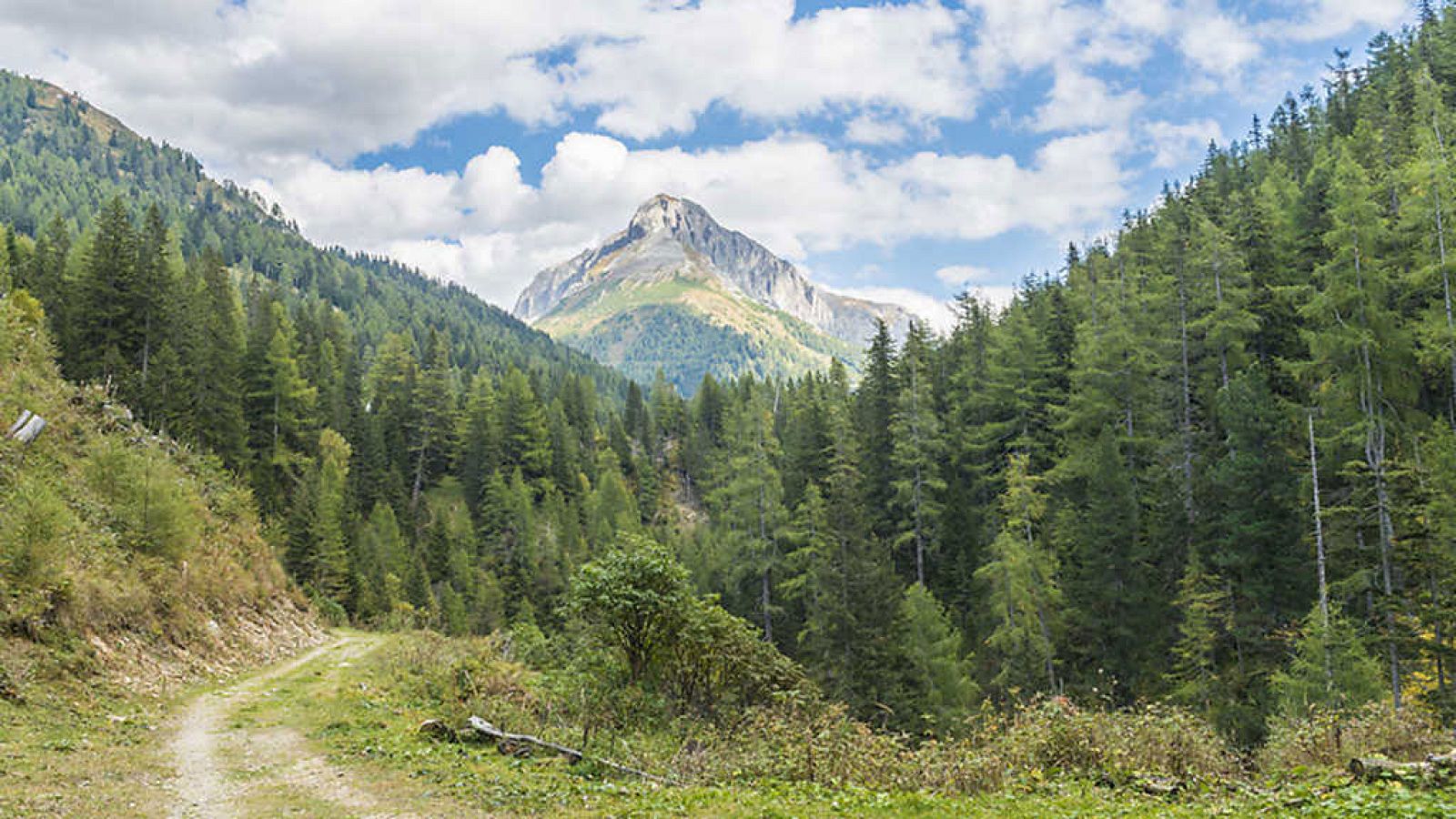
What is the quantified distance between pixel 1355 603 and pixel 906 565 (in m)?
22.6

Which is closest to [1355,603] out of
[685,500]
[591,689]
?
[591,689]

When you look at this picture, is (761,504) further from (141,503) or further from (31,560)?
(31,560)

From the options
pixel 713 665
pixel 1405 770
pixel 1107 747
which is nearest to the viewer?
pixel 1405 770

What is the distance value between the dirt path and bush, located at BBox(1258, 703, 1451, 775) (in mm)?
13779

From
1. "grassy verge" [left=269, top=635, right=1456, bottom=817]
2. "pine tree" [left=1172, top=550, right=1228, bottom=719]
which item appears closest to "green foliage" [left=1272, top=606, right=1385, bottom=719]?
"pine tree" [left=1172, top=550, right=1228, bottom=719]

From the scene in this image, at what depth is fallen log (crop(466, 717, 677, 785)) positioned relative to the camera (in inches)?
467

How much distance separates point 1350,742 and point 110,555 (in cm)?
2659

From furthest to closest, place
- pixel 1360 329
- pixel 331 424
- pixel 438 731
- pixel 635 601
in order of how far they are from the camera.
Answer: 1. pixel 331 424
2. pixel 1360 329
3. pixel 635 601
4. pixel 438 731

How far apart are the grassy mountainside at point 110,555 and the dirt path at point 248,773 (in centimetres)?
250

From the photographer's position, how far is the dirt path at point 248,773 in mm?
9203

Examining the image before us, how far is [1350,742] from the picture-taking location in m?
12.2

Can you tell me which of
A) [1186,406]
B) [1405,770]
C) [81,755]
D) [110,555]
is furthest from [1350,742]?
[110,555]

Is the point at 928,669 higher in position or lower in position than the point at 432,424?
lower

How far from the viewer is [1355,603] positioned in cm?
2509
